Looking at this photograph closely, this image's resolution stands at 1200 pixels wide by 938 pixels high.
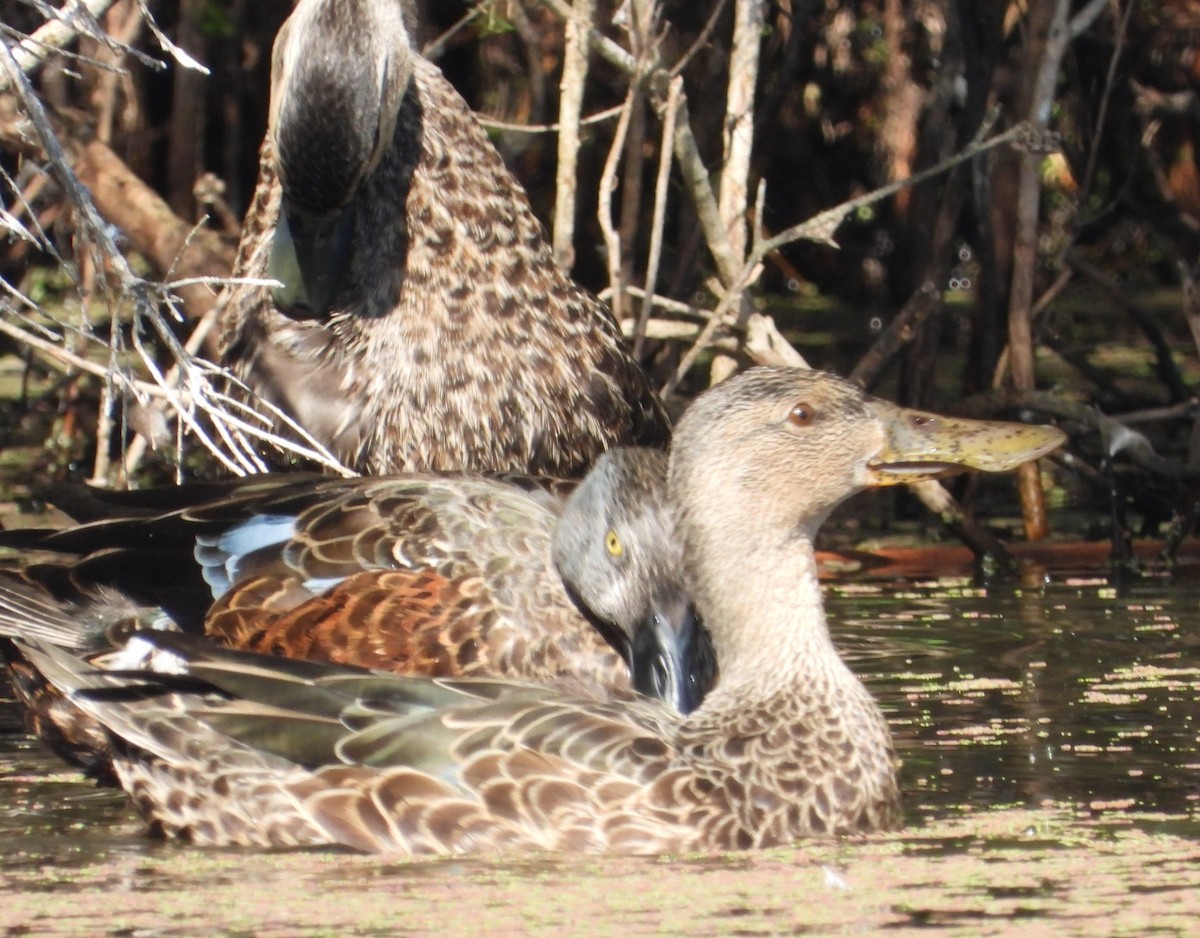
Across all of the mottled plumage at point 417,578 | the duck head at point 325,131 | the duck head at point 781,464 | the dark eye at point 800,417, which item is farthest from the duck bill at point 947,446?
the duck head at point 325,131

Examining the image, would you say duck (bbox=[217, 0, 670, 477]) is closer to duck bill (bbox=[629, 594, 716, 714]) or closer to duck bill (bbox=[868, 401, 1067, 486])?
duck bill (bbox=[629, 594, 716, 714])

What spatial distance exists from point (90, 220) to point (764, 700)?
1338 mm

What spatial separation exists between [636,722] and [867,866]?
0.49 meters

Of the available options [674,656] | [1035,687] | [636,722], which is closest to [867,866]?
[636,722]

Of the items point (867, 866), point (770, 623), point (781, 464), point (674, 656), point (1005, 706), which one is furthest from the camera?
point (1005, 706)

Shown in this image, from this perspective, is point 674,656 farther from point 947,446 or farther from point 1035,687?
point 1035,687

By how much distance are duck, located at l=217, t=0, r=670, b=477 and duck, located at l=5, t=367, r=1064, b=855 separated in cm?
93

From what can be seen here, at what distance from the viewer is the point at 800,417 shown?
165 inches

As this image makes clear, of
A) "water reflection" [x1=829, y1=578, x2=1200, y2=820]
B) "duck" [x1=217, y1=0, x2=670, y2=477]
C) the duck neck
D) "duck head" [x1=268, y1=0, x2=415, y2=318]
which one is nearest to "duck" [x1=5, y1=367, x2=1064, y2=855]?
the duck neck

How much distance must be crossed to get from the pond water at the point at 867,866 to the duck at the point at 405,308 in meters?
0.90

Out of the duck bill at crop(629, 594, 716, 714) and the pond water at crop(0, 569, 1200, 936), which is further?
the duck bill at crop(629, 594, 716, 714)

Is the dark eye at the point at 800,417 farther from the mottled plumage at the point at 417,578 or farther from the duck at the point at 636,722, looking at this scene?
the mottled plumage at the point at 417,578

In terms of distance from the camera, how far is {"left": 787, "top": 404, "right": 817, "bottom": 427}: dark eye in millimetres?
4199

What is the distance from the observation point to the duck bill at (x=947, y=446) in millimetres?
4172
